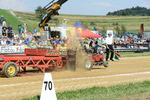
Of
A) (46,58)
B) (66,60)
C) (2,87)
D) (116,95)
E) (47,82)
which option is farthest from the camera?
(66,60)

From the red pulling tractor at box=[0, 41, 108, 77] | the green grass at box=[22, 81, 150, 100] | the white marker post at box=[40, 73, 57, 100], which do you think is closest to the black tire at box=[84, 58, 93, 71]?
the red pulling tractor at box=[0, 41, 108, 77]

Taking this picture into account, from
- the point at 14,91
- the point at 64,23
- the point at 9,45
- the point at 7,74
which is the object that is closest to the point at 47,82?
the point at 14,91

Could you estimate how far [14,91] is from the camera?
651 cm

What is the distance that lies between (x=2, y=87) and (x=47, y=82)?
269 cm

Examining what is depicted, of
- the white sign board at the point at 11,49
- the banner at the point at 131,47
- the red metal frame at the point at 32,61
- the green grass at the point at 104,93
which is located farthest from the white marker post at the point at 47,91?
the banner at the point at 131,47

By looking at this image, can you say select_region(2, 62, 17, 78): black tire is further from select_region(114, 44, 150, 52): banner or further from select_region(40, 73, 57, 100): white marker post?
select_region(114, 44, 150, 52): banner

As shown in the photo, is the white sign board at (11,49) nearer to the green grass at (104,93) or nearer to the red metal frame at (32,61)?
the red metal frame at (32,61)

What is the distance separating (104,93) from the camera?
643 centimetres

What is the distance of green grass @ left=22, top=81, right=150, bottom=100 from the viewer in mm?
5852

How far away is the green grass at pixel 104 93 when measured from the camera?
5.85 meters

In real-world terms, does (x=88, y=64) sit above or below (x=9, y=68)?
below

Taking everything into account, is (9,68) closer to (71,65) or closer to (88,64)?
(71,65)

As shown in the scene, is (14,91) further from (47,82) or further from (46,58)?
(46,58)

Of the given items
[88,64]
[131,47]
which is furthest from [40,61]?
[131,47]
